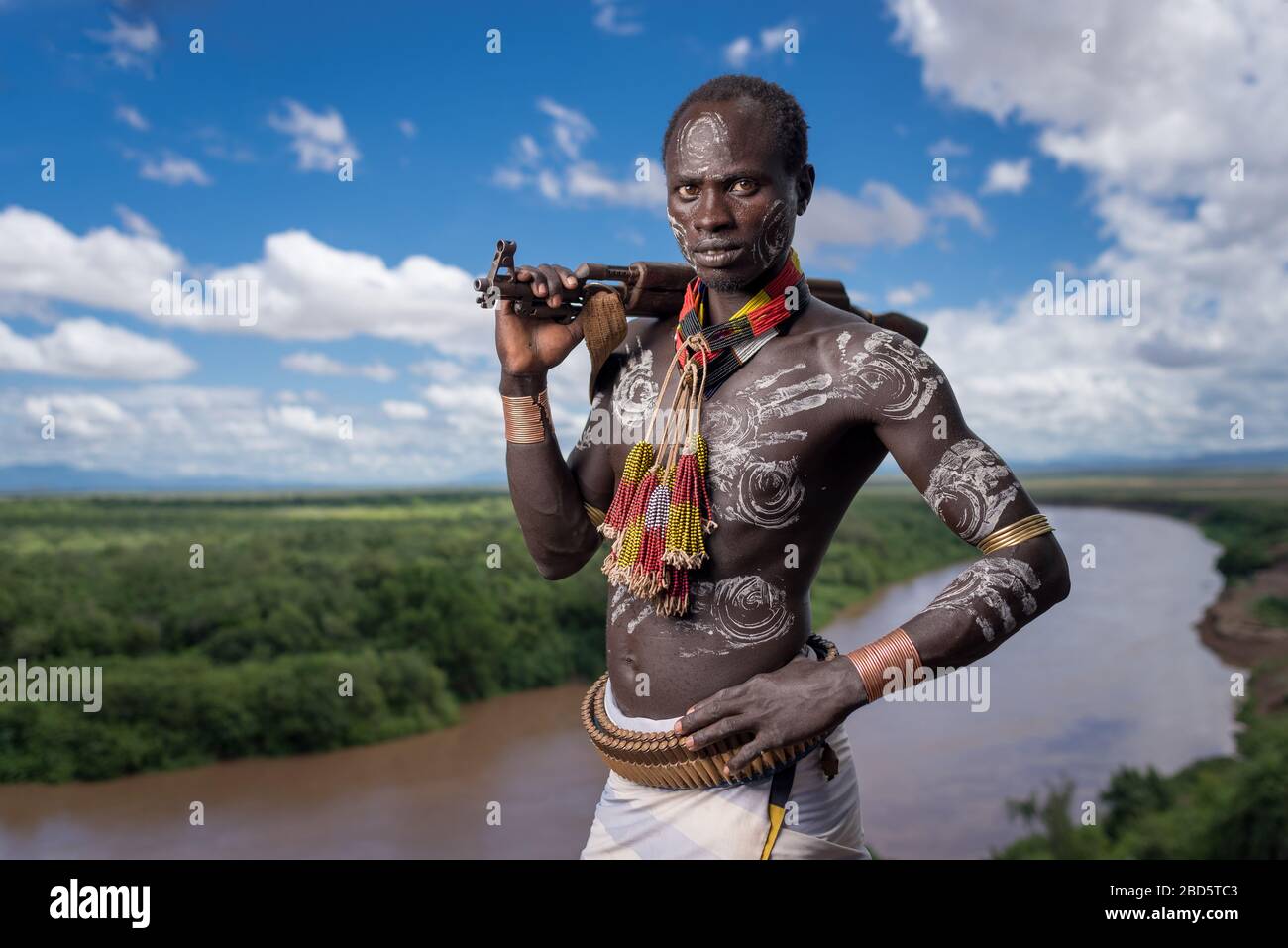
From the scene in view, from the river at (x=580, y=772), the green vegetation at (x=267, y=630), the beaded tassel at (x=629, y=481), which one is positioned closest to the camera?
the beaded tassel at (x=629, y=481)

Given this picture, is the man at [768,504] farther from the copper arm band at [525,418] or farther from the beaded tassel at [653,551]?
the beaded tassel at [653,551]

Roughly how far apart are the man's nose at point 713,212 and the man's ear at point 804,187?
0.26 m

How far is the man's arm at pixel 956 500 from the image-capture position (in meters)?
2.39

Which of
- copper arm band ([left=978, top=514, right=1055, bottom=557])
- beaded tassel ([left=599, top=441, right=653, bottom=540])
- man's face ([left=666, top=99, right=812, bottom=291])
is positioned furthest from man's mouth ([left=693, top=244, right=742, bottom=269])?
copper arm band ([left=978, top=514, right=1055, bottom=557])

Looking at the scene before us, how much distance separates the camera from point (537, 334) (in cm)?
289

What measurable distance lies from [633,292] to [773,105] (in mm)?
625

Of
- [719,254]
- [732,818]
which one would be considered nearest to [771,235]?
[719,254]

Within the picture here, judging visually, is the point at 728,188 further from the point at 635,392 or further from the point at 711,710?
the point at 711,710

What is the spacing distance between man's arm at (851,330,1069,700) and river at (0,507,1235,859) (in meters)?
10.4

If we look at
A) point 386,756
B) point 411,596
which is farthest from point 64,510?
point 386,756

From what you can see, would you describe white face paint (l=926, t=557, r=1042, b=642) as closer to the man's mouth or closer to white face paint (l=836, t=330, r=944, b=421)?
white face paint (l=836, t=330, r=944, b=421)

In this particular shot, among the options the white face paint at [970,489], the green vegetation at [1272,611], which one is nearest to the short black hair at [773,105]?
the white face paint at [970,489]

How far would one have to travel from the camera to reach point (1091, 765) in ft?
76.9
